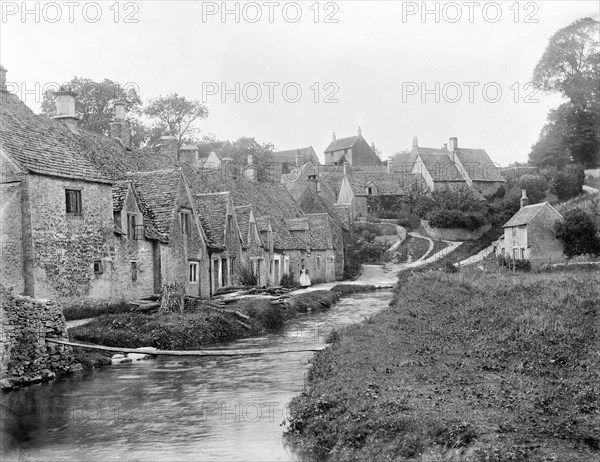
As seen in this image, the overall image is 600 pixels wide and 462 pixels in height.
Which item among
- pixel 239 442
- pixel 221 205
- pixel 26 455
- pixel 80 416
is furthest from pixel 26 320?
pixel 221 205

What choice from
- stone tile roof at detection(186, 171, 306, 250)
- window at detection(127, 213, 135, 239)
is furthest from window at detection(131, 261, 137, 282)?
stone tile roof at detection(186, 171, 306, 250)

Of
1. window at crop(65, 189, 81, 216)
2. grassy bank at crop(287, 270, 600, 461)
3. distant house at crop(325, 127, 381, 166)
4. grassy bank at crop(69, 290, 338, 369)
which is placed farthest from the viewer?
distant house at crop(325, 127, 381, 166)

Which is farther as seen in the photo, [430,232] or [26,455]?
[430,232]

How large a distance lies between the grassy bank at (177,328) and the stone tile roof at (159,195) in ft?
17.1

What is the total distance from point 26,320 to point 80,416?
19.4 feet

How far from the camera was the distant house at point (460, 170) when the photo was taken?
317ft

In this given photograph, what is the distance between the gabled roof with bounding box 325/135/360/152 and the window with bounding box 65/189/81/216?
10776 cm

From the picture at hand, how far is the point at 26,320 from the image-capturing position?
20.8 meters

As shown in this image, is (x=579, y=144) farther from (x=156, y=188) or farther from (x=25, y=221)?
(x=25, y=221)

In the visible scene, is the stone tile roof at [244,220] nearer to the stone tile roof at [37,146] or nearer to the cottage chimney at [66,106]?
the cottage chimney at [66,106]

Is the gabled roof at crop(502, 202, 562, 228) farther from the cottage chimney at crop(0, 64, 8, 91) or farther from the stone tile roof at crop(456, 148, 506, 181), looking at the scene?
the cottage chimney at crop(0, 64, 8, 91)

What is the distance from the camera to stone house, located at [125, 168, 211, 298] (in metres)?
33.6

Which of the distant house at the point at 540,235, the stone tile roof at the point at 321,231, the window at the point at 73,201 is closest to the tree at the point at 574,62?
the distant house at the point at 540,235

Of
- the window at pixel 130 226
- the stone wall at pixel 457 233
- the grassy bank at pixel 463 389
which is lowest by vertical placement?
the grassy bank at pixel 463 389
